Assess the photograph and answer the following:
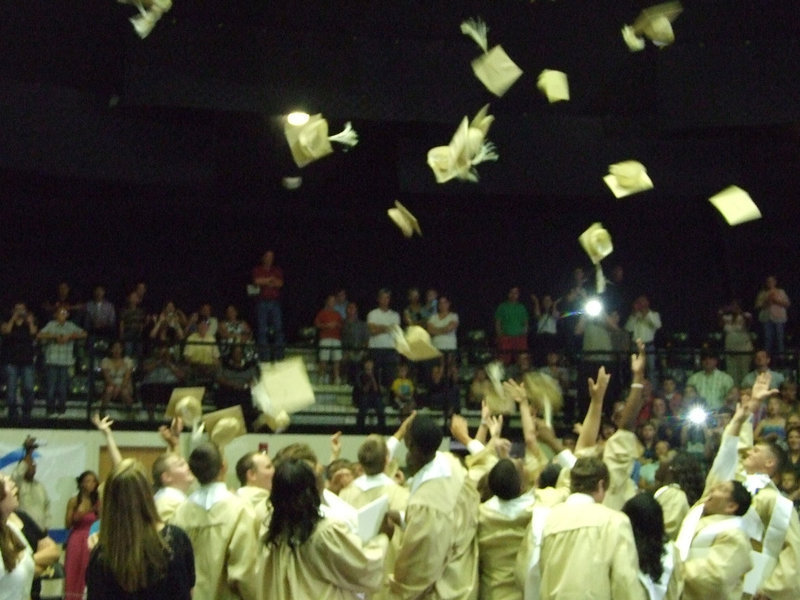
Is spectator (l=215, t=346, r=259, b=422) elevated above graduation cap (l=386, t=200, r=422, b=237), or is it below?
below

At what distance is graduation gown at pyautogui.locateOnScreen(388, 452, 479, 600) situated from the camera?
520 centimetres

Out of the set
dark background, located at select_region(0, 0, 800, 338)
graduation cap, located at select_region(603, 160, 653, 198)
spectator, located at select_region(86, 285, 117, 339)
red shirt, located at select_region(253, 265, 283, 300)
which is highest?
dark background, located at select_region(0, 0, 800, 338)

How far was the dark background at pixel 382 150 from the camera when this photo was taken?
1460 cm

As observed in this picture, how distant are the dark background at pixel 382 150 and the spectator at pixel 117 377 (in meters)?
2.66

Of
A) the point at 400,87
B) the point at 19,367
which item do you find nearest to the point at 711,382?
the point at 400,87

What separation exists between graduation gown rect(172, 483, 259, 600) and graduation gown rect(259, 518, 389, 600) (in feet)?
1.27

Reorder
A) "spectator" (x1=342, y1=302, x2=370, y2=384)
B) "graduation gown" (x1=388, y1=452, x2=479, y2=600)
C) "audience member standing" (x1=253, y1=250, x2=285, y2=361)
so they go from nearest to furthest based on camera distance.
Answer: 1. "graduation gown" (x1=388, y1=452, x2=479, y2=600)
2. "spectator" (x1=342, y1=302, x2=370, y2=384)
3. "audience member standing" (x1=253, y1=250, x2=285, y2=361)

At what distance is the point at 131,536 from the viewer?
416cm

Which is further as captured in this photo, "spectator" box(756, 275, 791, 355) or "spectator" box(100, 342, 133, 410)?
"spectator" box(756, 275, 791, 355)

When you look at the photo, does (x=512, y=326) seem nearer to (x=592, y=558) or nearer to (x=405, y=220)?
(x=405, y=220)

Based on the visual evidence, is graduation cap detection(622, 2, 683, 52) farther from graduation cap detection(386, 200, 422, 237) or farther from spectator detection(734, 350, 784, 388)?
spectator detection(734, 350, 784, 388)

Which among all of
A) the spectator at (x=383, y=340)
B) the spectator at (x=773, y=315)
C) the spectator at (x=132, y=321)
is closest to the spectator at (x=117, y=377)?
the spectator at (x=132, y=321)

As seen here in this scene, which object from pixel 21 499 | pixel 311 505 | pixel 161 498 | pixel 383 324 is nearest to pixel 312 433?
pixel 383 324

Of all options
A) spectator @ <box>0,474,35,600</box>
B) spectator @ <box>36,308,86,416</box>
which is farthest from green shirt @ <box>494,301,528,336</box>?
spectator @ <box>0,474,35,600</box>
